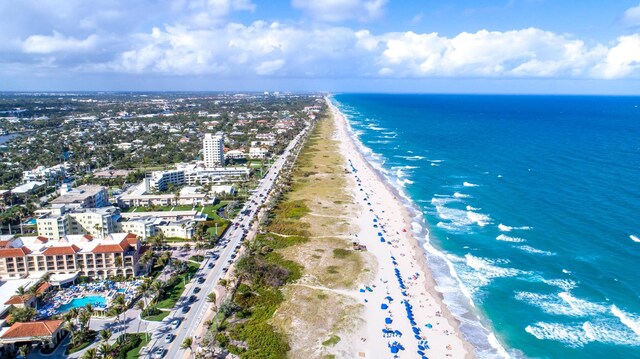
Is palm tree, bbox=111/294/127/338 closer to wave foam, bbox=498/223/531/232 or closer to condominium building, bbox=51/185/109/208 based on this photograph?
condominium building, bbox=51/185/109/208

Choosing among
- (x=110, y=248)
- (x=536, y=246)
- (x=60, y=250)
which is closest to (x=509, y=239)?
(x=536, y=246)

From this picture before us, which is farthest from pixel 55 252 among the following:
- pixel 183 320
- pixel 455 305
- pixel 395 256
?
pixel 455 305

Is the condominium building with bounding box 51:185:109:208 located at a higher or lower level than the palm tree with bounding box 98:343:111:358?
higher

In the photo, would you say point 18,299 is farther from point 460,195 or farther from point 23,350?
point 460,195

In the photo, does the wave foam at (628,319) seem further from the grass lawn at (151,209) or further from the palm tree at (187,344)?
the grass lawn at (151,209)

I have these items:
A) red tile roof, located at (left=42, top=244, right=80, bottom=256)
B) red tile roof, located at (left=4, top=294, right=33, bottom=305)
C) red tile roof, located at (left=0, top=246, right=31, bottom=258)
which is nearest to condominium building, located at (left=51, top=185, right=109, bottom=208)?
red tile roof, located at (left=0, top=246, right=31, bottom=258)

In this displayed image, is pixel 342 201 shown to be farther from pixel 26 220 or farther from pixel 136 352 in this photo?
pixel 26 220
